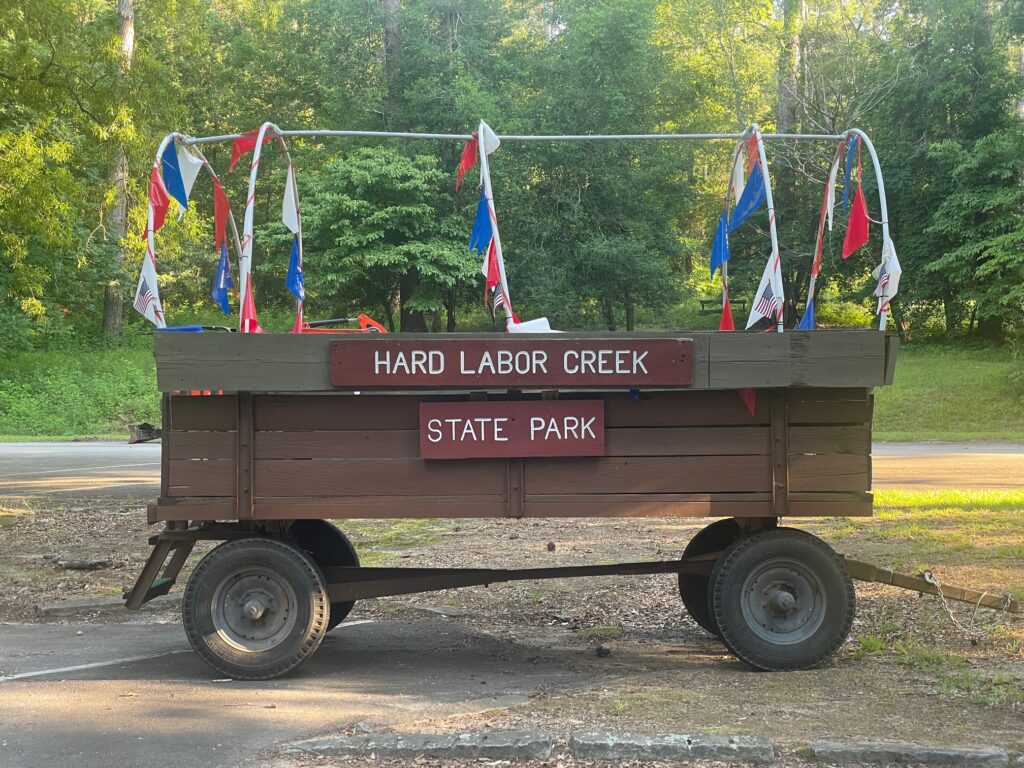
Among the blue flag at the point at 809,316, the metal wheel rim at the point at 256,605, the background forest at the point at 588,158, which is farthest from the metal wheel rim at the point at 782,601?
the background forest at the point at 588,158

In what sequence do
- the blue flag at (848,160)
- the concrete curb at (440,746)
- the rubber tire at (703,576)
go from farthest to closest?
the rubber tire at (703,576) → the blue flag at (848,160) → the concrete curb at (440,746)

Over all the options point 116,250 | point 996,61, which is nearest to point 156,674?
point 116,250

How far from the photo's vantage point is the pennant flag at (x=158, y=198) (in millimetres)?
5558

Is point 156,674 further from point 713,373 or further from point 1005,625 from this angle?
point 1005,625

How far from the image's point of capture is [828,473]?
205 inches

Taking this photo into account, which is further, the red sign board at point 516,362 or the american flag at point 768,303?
the american flag at point 768,303

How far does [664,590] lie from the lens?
7520 mm

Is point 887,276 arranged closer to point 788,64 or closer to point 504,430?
point 504,430

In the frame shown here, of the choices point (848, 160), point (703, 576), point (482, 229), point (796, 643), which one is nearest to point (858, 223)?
point (848, 160)

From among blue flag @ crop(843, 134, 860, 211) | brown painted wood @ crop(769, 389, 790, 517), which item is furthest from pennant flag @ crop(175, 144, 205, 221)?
blue flag @ crop(843, 134, 860, 211)

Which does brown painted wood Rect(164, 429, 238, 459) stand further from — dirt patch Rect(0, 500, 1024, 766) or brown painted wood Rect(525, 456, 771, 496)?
dirt patch Rect(0, 500, 1024, 766)

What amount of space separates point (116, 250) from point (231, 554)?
98.1ft

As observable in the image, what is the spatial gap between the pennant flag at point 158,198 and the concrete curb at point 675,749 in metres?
A: 3.49

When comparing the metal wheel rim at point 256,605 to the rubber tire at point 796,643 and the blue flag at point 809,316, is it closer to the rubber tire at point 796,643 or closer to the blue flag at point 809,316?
the rubber tire at point 796,643
